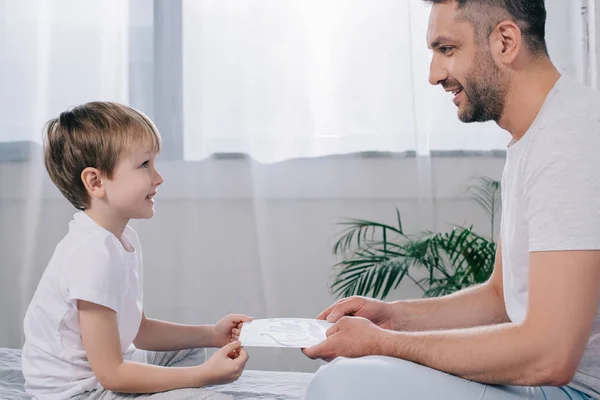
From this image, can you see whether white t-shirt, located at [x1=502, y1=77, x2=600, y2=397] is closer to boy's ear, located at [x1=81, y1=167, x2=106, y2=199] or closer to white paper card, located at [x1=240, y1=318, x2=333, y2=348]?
white paper card, located at [x1=240, y1=318, x2=333, y2=348]

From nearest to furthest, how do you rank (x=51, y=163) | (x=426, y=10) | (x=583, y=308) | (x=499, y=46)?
(x=583, y=308), (x=499, y=46), (x=51, y=163), (x=426, y=10)

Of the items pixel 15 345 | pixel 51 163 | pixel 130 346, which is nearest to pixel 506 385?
pixel 130 346

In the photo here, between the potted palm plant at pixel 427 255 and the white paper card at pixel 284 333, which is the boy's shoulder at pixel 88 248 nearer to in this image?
the white paper card at pixel 284 333

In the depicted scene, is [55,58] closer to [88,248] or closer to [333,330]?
[88,248]

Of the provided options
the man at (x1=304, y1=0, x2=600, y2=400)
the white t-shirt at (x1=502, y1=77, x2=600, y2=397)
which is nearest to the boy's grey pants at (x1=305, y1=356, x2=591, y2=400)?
the man at (x1=304, y1=0, x2=600, y2=400)

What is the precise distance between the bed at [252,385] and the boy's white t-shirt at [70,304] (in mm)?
149

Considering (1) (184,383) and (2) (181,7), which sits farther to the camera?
(2) (181,7)

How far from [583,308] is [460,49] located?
565mm

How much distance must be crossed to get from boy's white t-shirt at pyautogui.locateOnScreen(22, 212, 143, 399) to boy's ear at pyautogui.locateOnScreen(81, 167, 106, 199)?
0.08 metres

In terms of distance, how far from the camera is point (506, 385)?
4.12ft

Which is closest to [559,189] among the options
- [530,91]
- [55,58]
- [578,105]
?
[578,105]

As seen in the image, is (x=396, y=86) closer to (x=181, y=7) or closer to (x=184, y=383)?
(x=181, y=7)

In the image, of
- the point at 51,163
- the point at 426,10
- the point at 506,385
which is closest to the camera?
the point at 506,385

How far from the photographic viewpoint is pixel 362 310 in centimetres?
167
